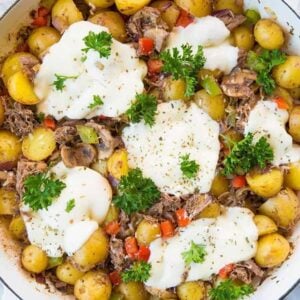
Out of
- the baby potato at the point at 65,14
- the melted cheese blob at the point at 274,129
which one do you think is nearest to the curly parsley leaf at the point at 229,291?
the melted cheese blob at the point at 274,129

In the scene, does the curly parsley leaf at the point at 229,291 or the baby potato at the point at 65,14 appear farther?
the baby potato at the point at 65,14

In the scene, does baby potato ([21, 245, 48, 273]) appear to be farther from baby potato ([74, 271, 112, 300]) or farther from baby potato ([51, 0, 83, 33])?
baby potato ([51, 0, 83, 33])

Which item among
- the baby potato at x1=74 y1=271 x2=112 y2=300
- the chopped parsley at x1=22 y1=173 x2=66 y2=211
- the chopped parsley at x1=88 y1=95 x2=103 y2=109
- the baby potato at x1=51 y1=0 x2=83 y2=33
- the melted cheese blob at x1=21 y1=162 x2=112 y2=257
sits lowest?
the baby potato at x1=74 y1=271 x2=112 y2=300

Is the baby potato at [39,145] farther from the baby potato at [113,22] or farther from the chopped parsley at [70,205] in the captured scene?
the baby potato at [113,22]

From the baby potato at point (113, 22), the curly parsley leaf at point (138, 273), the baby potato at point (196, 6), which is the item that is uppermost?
the baby potato at point (113, 22)

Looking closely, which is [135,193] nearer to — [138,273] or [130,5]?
[138,273]

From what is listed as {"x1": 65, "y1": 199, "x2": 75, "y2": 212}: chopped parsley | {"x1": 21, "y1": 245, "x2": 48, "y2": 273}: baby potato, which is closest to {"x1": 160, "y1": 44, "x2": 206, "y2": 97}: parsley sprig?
{"x1": 65, "y1": 199, "x2": 75, "y2": 212}: chopped parsley
